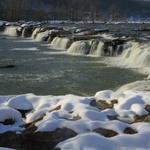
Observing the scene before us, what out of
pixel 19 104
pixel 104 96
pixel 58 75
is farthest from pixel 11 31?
pixel 19 104

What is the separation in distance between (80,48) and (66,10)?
112 metres

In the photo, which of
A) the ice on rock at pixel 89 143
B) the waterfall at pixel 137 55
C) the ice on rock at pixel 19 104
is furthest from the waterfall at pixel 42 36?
the ice on rock at pixel 89 143

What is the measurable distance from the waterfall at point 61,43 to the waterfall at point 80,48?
1986 millimetres

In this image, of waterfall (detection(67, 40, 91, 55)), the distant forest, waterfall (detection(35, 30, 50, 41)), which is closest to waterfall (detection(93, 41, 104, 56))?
waterfall (detection(67, 40, 91, 55))

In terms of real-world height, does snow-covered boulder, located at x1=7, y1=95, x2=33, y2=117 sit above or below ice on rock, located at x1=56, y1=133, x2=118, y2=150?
below

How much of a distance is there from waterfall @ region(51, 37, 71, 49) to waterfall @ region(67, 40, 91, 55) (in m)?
1.99

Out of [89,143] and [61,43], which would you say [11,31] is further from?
[89,143]

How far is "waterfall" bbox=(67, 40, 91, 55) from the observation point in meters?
32.7

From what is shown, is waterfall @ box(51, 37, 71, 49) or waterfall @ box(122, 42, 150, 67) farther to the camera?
waterfall @ box(51, 37, 71, 49)

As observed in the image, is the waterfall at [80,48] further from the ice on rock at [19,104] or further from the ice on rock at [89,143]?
the ice on rock at [89,143]

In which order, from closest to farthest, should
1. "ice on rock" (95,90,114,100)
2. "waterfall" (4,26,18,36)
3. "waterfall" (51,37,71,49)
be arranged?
1. "ice on rock" (95,90,114,100)
2. "waterfall" (51,37,71,49)
3. "waterfall" (4,26,18,36)

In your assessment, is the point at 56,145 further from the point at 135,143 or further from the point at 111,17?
the point at 111,17

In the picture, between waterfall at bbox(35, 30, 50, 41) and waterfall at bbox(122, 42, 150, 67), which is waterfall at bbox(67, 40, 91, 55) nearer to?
waterfall at bbox(122, 42, 150, 67)

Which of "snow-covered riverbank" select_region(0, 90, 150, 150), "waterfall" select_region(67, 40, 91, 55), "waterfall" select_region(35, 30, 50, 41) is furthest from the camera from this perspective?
"waterfall" select_region(35, 30, 50, 41)
